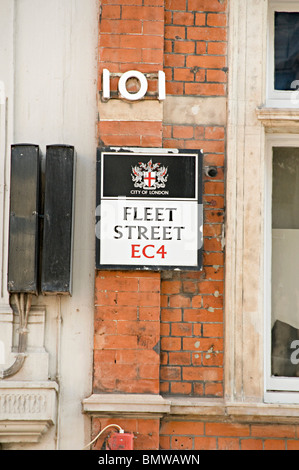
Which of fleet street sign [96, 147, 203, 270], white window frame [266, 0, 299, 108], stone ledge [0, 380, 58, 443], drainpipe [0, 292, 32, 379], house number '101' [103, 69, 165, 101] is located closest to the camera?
stone ledge [0, 380, 58, 443]

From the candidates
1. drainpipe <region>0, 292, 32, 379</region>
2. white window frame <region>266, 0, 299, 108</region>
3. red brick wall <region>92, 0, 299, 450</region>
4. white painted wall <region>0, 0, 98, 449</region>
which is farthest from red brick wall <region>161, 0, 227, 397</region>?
drainpipe <region>0, 292, 32, 379</region>

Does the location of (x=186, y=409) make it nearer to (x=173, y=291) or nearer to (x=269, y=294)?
(x=173, y=291)

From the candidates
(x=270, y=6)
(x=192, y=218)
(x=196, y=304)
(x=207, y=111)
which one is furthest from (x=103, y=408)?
(x=270, y=6)

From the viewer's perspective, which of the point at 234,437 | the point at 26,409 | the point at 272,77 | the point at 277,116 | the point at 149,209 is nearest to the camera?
the point at 26,409

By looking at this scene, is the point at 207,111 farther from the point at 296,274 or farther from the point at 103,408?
the point at 103,408

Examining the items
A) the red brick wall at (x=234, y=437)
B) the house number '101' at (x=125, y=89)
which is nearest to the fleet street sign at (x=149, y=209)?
the house number '101' at (x=125, y=89)

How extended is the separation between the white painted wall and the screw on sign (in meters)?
0.40

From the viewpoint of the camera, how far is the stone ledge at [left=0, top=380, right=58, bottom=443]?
19.6 ft

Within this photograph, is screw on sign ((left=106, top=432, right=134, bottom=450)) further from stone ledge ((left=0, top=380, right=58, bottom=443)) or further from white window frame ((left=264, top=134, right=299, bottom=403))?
white window frame ((left=264, top=134, right=299, bottom=403))

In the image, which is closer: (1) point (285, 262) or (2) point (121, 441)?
(2) point (121, 441)

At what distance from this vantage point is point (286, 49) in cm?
662

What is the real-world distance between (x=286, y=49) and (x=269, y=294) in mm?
1742

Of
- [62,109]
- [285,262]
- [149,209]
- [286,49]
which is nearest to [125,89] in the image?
[62,109]

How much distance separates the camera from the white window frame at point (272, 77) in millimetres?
6508
